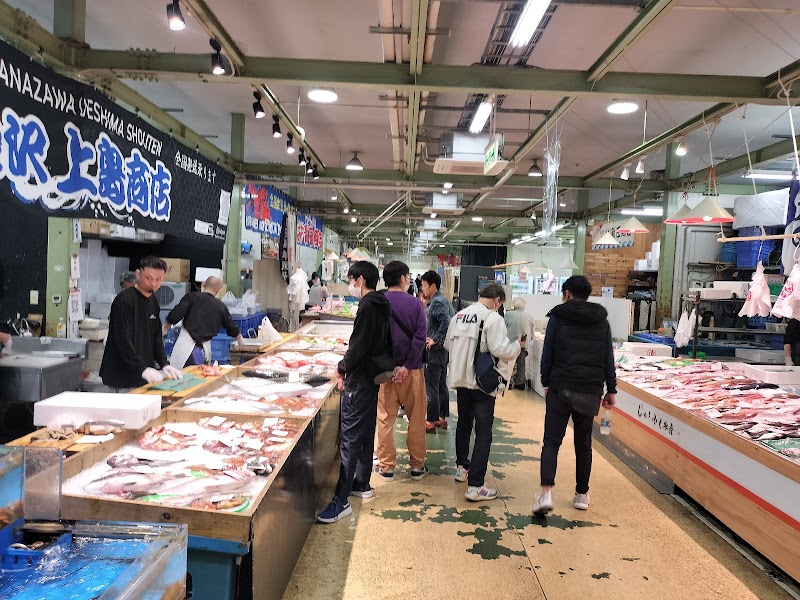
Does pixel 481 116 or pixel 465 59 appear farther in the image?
pixel 481 116

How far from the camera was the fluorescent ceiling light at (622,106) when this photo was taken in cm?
731

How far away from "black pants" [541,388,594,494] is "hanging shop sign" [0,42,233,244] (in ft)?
15.8

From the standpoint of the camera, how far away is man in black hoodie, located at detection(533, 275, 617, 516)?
4.39m

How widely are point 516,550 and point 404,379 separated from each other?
1.85 meters

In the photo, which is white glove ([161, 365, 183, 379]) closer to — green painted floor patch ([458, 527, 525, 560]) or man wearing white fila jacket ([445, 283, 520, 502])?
man wearing white fila jacket ([445, 283, 520, 502])

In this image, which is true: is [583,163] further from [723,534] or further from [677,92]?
[723,534]

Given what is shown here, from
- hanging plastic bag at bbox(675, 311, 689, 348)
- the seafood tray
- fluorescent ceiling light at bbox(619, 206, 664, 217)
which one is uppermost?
fluorescent ceiling light at bbox(619, 206, 664, 217)

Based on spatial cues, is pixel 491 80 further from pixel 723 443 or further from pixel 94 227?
pixel 94 227

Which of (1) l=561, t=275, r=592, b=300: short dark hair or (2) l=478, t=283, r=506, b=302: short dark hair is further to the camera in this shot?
(2) l=478, t=283, r=506, b=302: short dark hair

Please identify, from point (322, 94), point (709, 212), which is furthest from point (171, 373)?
point (709, 212)

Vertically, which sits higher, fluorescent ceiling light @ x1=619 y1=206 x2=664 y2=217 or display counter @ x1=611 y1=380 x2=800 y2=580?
fluorescent ceiling light @ x1=619 y1=206 x2=664 y2=217

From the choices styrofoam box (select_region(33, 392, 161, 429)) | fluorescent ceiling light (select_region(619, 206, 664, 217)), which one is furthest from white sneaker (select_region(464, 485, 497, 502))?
fluorescent ceiling light (select_region(619, 206, 664, 217))

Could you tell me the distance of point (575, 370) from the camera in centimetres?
439

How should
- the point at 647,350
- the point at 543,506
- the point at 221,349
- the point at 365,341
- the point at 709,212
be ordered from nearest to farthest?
the point at 365,341, the point at 543,506, the point at 709,212, the point at 647,350, the point at 221,349
